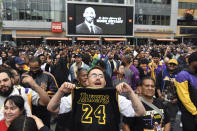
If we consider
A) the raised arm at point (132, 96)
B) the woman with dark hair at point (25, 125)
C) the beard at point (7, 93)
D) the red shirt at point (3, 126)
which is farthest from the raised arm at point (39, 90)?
the raised arm at point (132, 96)

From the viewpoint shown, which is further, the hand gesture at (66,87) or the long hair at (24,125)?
the hand gesture at (66,87)

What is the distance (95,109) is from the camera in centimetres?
239

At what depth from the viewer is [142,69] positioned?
633 centimetres

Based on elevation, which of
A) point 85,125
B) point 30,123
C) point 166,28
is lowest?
point 85,125

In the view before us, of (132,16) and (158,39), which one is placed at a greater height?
(132,16)

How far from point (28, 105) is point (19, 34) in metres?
39.7

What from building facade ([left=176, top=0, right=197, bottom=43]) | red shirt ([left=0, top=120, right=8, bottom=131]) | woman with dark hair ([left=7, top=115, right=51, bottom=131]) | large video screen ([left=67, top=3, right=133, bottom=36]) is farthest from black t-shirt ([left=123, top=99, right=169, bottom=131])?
building facade ([left=176, top=0, right=197, bottom=43])

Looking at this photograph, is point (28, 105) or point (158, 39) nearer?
point (28, 105)

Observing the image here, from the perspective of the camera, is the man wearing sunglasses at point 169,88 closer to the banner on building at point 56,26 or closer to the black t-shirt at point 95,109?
the black t-shirt at point 95,109

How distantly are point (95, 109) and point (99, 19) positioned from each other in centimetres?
3851

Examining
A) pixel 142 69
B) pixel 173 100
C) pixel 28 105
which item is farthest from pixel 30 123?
pixel 142 69

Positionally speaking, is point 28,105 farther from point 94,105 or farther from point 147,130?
point 147,130

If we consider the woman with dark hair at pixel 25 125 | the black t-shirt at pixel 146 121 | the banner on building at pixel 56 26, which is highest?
the banner on building at pixel 56 26

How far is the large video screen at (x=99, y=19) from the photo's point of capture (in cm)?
3822
